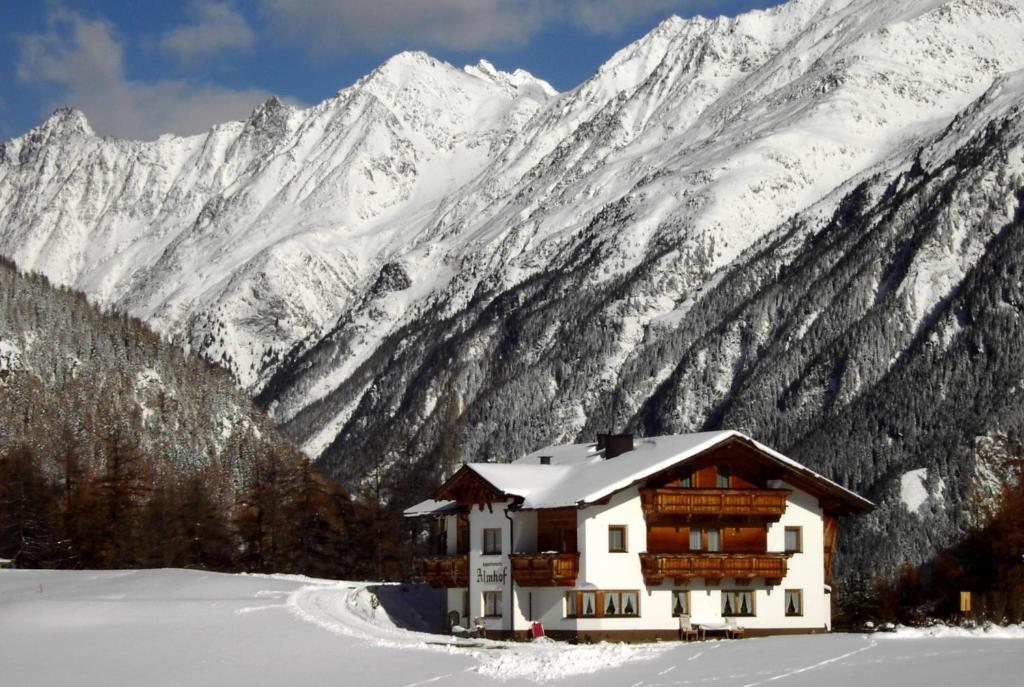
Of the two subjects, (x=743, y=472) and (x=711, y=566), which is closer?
(x=711, y=566)

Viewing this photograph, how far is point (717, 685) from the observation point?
49375 mm

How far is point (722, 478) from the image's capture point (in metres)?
77.9

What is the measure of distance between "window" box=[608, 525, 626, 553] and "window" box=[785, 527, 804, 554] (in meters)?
7.81

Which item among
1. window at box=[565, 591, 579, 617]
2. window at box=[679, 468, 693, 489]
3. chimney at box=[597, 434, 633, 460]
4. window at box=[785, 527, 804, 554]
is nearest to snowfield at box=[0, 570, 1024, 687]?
window at box=[565, 591, 579, 617]

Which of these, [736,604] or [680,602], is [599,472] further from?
[736,604]

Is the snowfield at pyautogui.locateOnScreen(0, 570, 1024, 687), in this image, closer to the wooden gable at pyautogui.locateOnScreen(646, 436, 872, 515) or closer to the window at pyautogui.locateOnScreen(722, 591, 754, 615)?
the window at pyautogui.locateOnScreen(722, 591, 754, 615)

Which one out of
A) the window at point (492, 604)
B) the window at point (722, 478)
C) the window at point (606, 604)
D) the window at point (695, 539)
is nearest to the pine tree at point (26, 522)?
the window at point (492, 604)

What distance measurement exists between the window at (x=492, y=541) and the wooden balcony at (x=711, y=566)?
7.53 meters

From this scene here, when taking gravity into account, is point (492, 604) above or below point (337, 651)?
above

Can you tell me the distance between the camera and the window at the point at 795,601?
78.2m

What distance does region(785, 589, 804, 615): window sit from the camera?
257 feet

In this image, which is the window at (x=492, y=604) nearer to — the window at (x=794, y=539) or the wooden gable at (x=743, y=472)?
the wooden gable at (x=743, y=472)

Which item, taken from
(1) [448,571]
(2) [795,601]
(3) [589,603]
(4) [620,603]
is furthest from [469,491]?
(2) [795,601]

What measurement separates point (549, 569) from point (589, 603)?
6.95 feet
